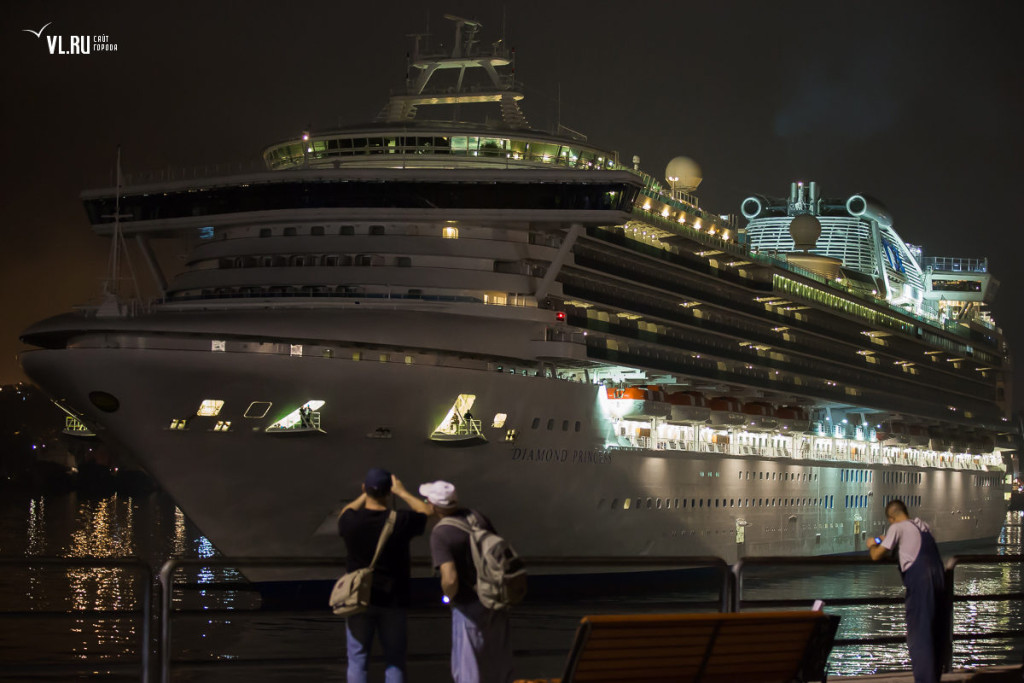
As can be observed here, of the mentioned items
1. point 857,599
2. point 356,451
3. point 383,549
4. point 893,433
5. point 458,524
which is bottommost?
point 893,433

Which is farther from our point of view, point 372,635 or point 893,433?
point 893,433

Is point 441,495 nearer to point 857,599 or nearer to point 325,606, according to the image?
point 857,599

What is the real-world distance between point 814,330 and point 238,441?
28229 mm

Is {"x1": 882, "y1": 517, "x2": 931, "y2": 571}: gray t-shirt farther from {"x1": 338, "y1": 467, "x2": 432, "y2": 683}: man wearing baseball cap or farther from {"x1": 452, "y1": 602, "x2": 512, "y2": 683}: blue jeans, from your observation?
{"x1": 338, "y1": 467, "x2": 432, "y2": 683}: man wearing baseball cap

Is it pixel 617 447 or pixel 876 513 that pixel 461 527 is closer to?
pixel 617 447

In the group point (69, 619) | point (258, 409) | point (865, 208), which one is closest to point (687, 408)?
point (258, 409)

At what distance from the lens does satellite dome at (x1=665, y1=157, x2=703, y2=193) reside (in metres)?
48.8

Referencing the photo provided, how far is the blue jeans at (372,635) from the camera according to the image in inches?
350

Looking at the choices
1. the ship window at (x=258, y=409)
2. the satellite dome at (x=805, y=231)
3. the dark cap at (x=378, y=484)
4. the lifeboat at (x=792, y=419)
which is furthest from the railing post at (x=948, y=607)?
the satellite dome at (x=805, y=231)

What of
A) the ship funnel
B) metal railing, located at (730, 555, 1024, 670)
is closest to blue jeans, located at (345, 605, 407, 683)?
metal railing, located at (730, 555, 1024, 670)

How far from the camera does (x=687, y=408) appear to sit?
123 ft

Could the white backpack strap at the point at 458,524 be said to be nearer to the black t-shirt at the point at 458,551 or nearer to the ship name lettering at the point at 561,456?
the black t-shirt at the point at 458,551

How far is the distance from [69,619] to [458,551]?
35.5 feet

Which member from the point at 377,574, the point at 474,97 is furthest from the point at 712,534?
the point at 377,574
